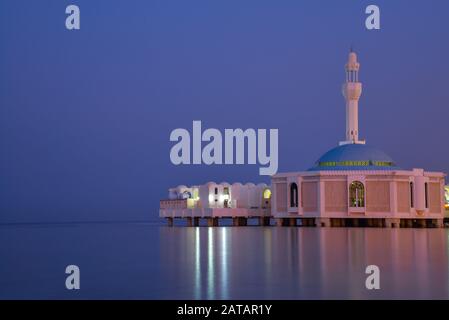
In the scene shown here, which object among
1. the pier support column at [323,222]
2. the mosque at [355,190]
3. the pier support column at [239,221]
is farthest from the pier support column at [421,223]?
the pier support column at [239,221]

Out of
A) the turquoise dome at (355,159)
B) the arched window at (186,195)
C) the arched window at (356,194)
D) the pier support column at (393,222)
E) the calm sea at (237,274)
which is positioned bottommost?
the calm sea at (237,274)

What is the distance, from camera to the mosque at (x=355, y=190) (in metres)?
76.2

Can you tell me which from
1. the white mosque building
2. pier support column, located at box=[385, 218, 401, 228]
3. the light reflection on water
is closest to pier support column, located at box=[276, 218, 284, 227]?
the white mosque building

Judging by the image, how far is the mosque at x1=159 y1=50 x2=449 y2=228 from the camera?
76.2 m

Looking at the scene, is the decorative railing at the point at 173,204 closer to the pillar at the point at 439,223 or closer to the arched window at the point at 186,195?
the arched window at the point at 186,195

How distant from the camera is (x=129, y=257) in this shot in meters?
37.8

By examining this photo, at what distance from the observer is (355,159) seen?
8125 centimetres

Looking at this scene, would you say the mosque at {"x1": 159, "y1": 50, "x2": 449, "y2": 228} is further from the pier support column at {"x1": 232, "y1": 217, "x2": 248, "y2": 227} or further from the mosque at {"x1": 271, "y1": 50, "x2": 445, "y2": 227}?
the pier support column at {"x1": 232, "y1": 217, "x2": 248, "y2": 227}

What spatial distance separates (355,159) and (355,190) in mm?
5087

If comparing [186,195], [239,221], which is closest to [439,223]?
[239,221]

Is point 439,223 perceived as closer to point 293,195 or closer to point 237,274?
point 293,195

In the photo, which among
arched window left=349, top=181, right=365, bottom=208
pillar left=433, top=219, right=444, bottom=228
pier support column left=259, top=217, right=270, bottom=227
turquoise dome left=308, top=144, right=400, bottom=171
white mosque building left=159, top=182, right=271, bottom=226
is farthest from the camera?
pier support column left=259, top=217, right=270, bottom=227

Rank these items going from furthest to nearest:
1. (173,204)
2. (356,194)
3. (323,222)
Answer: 1. (173,204)
2. (323,222)
3. (356,194)
